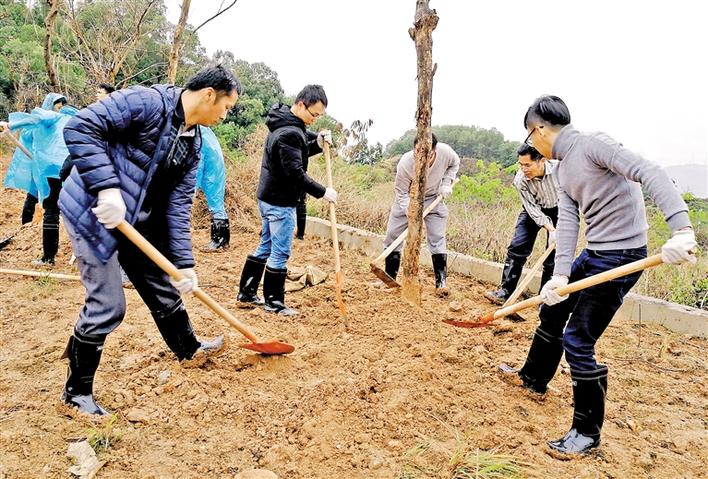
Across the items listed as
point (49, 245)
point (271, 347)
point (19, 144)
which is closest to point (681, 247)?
point (271, 347)

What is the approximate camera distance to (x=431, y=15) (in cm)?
387

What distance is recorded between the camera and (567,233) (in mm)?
2738

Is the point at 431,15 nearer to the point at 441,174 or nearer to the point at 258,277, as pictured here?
the point at 441,174

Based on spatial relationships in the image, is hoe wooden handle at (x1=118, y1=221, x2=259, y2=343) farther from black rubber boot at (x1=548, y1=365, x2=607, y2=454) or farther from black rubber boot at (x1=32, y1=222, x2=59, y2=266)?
black rubber boot at (x1=32, y1=222, x2=59, y2=266)

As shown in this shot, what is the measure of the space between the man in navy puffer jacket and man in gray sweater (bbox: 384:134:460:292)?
2.51 m

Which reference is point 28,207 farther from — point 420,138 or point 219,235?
point 420,138

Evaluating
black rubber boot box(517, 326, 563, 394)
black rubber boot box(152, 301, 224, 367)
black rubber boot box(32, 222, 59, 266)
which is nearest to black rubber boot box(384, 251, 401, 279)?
black rubber boot box(517, 326, 563, 394)

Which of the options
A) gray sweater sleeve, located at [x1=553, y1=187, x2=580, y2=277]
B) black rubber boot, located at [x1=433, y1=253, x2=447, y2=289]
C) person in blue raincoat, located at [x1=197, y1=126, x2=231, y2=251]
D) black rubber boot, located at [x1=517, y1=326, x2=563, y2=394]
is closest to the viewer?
gray sweater sleeve, located at [x1=553, y1=187, x2=580, y2=277]

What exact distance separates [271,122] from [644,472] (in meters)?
3.30

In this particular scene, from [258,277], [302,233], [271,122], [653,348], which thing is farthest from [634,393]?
[302,233]

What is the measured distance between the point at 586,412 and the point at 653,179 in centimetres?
120

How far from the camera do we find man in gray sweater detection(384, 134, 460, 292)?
4873 millimetres

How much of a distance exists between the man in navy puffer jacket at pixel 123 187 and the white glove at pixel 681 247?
2.16 m

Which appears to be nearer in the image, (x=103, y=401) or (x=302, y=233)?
(x=103, y=401)
